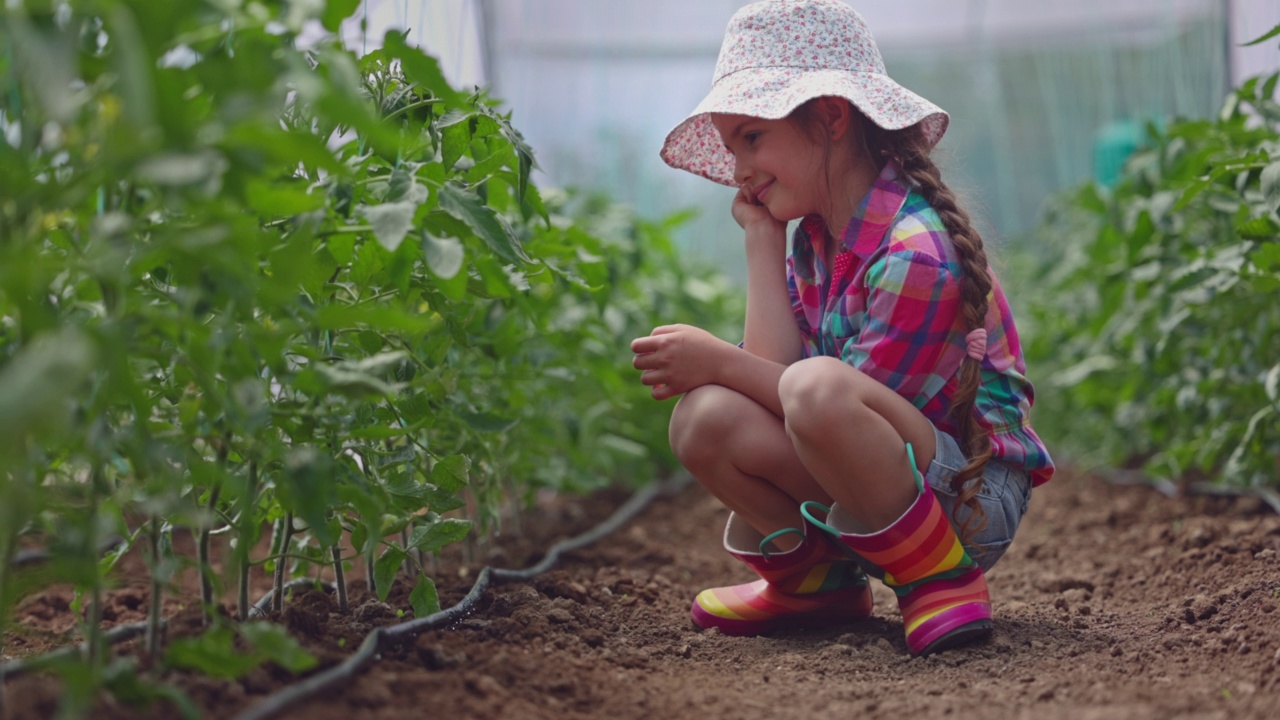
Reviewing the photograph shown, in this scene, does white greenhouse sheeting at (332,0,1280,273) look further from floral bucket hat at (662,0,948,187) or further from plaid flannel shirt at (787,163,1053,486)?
plaid flannel shirt at (787,163,1053,486)

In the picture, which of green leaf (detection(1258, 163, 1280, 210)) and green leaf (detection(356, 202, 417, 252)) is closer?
green leaf (detection(356, 202, 417, 252))

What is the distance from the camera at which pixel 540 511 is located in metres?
3.11

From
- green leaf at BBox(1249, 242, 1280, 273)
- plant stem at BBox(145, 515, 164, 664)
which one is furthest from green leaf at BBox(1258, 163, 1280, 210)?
plant stem at BBox(145, 515, 164, 664)

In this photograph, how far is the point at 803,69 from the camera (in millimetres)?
1697

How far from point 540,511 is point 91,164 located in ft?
7.53

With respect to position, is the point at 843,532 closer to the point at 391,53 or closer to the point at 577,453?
the point at 391,53

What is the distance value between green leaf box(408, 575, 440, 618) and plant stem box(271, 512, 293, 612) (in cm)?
17

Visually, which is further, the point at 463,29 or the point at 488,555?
the point at 463,29

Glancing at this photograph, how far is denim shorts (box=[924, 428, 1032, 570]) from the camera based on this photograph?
1.63m

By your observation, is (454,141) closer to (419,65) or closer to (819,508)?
(419,65)

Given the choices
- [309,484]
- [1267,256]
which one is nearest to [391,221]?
[309,484]

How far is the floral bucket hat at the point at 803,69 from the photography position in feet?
5.36

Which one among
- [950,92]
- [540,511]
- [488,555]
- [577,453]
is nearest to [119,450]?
[488,555]

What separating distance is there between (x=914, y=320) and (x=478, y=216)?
0.65m
